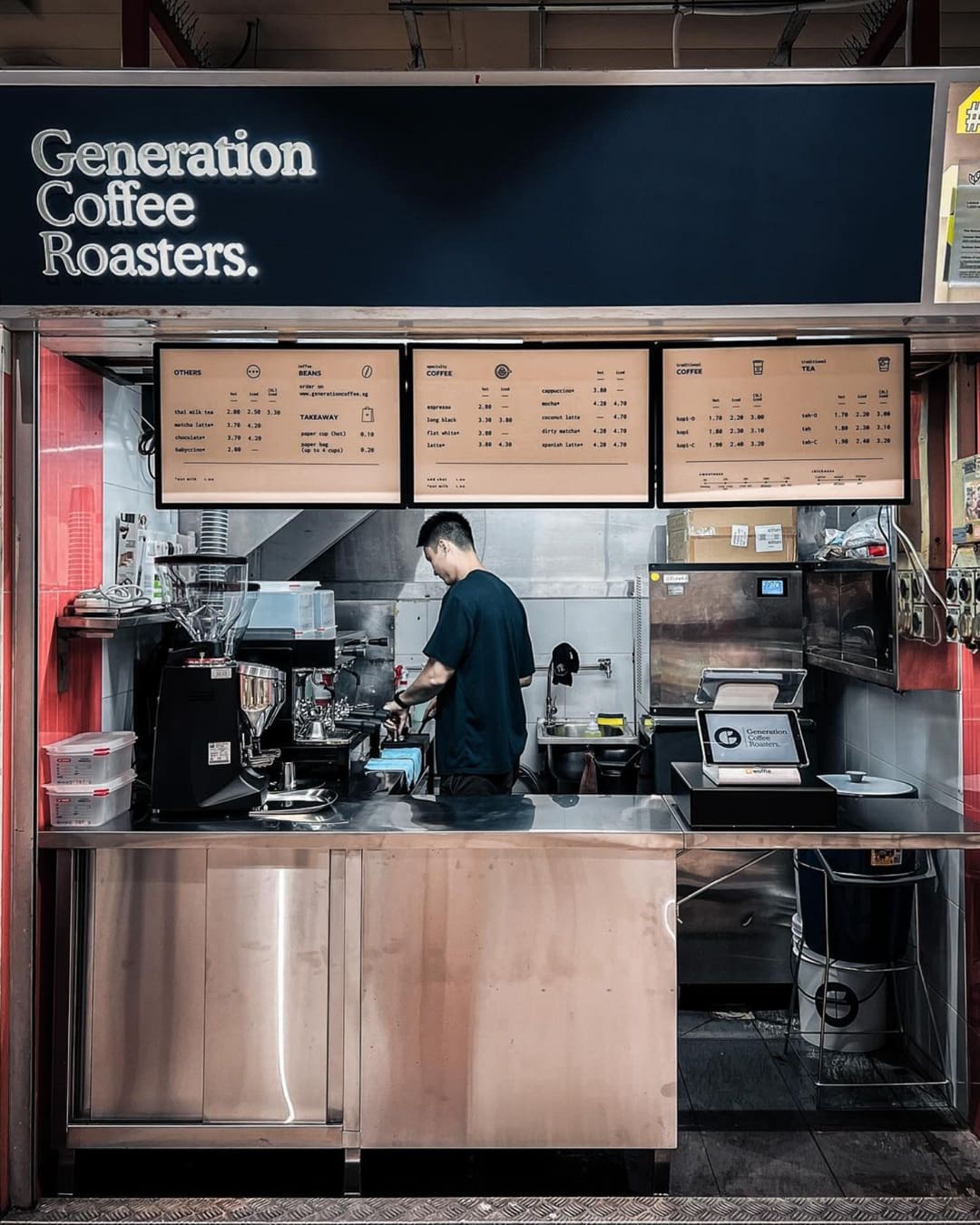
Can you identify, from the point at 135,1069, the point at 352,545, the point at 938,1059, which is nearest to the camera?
the point at 135,1069

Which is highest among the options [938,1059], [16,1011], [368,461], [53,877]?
[368,461]

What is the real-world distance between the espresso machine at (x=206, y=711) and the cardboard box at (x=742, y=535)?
266 centimetres

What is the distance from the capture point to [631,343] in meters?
2.82

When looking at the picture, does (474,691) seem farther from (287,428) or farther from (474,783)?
(287,428)

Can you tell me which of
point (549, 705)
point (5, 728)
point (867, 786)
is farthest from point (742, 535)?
point (5, 728)

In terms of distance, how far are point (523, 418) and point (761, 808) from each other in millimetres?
1421

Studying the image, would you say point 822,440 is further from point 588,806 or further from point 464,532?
point 464,532

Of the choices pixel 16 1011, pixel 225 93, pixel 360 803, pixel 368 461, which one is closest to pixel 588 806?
pixel 360 803

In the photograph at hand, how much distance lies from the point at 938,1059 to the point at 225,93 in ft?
13.2

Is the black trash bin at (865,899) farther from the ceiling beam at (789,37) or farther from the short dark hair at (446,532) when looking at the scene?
the ceiling beam at (789,37)

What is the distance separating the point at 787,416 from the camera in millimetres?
2812

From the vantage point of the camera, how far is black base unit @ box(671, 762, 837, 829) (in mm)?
2795

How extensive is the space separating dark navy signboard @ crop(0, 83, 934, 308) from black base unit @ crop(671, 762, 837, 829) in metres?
1.47

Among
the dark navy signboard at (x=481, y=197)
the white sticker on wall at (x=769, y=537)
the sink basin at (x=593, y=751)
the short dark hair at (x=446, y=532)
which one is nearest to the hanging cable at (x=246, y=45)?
the dark navy signboard at (x=481, y=197)
